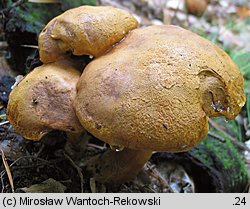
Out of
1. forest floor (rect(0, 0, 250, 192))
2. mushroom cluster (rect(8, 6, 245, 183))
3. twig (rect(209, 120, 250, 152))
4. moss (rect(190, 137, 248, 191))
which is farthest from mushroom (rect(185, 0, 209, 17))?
mushroom cluster (rect(8, 6, 245, 183))

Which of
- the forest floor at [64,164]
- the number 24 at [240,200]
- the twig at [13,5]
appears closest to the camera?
the number 24 at [240,200]

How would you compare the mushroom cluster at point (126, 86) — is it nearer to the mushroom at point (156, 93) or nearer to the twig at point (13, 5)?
the mushroom at point (156, 93)

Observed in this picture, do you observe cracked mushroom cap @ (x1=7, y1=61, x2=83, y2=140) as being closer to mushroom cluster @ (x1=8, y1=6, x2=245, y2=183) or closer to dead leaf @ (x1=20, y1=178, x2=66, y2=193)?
mushroom cluster @ (x1=8, y1=6, x2=245, y2=183)

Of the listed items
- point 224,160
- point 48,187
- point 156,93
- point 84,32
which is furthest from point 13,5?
point 224,160

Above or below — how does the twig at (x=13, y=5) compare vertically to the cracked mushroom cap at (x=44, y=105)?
above

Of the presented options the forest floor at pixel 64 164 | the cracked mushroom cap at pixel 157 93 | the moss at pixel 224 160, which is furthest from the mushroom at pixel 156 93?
the moss at pixel 224 160

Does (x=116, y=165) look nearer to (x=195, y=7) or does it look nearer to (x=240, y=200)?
(x=240, y=200)

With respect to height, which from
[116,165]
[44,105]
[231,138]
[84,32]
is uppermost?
[84,32]
